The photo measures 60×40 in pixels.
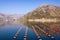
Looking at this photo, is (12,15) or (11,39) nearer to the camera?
(11,39)

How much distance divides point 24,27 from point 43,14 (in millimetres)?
382

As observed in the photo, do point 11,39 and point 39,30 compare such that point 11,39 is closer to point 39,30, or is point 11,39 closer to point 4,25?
point 4,25

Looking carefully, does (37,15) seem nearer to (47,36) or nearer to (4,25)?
(47,36)

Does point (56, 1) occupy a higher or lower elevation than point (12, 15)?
higher

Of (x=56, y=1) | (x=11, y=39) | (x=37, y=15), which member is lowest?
(x=11, y=39)

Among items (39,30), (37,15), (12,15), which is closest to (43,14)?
(37,15)

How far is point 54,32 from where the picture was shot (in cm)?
277

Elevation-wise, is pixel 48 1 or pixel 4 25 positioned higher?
pixel 48 1

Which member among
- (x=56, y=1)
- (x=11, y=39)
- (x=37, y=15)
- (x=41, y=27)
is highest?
(x=56, y=1)

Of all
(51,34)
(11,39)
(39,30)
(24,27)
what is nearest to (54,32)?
(51,34)

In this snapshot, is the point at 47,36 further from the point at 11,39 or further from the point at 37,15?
the point at 11,39

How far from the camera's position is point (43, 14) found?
9.15 ft

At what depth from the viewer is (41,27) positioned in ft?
9.16

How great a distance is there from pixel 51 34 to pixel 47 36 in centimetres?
8
